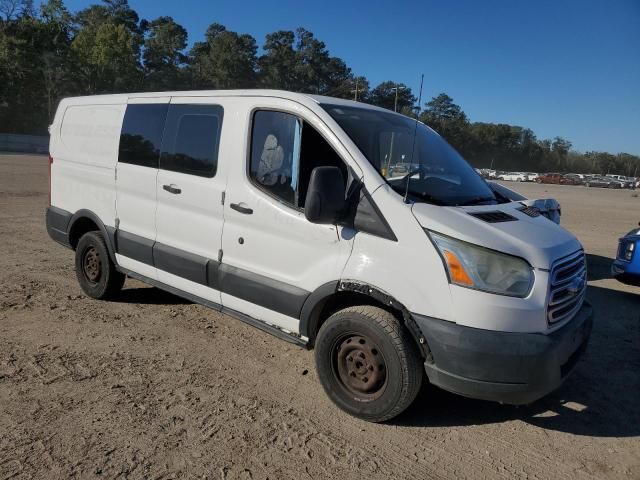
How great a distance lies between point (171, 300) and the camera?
5.65m

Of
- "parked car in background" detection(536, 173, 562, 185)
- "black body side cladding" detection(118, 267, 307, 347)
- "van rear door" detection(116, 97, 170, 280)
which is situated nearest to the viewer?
"black body side cladding" detection(118, 267, 307, 347)

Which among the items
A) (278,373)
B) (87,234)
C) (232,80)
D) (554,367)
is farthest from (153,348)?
(232,80)

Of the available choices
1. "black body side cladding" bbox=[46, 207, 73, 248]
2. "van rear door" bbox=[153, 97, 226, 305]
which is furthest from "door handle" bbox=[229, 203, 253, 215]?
"black body side cladding" bbox=[46, 207, 73, 248]

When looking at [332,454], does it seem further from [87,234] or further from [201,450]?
[87,234]

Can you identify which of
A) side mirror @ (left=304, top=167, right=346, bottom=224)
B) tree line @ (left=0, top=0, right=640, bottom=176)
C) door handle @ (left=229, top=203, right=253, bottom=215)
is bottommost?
door handle @ (left=229, top=203, right=253, bottom=215)

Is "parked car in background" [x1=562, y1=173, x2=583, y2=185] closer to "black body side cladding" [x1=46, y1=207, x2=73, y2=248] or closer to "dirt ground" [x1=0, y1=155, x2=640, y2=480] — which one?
"dirt ground" [x1=0, y1=155, x2=640, y2=480]

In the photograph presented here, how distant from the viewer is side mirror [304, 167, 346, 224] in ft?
10.1

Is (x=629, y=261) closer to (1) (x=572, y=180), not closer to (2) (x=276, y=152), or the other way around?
(2) (x=276, y=152)

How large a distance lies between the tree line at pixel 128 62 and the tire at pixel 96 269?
41.7 metres

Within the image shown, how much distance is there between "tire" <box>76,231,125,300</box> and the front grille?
4.20 m

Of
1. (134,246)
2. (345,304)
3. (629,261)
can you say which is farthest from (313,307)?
(629,261)

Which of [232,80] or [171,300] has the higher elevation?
[232,80]

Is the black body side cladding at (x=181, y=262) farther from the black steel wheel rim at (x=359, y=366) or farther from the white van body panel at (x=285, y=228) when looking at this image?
the black steel wheel rim at (x=359, y=366)

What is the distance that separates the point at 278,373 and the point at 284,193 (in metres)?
1.46
